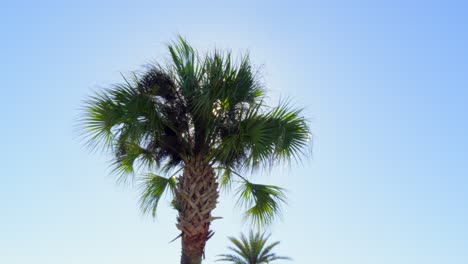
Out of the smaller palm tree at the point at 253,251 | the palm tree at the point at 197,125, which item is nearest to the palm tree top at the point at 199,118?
the palm tree at the point at 197,125

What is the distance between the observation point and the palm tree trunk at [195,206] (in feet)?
34.2

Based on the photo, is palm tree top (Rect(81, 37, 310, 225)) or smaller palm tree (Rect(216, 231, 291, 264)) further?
smaller palm tree (Rect(216, 231, 291, 264))

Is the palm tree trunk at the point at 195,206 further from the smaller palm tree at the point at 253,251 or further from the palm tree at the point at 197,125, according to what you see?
the smaller palm tree at the point at 253,251

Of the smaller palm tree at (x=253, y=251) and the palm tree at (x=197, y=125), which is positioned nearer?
the palm tree at (x=197, y=125)

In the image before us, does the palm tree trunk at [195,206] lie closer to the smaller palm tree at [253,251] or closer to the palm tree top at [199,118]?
the palm tree top at [199,118]

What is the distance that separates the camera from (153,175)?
12602 mm

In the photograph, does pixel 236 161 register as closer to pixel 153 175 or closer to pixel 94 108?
pixel 153 175

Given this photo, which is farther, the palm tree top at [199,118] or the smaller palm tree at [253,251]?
the smaller palm tree at [253,251]

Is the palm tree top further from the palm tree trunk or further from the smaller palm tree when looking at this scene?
the smaller palm tree

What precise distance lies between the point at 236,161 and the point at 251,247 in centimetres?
2160

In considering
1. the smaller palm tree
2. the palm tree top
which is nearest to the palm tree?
the palm tree top

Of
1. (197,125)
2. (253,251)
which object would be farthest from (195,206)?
(253,251)

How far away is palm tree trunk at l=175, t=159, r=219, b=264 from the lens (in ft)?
34.2

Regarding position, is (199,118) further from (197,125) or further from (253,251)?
(253,251)
